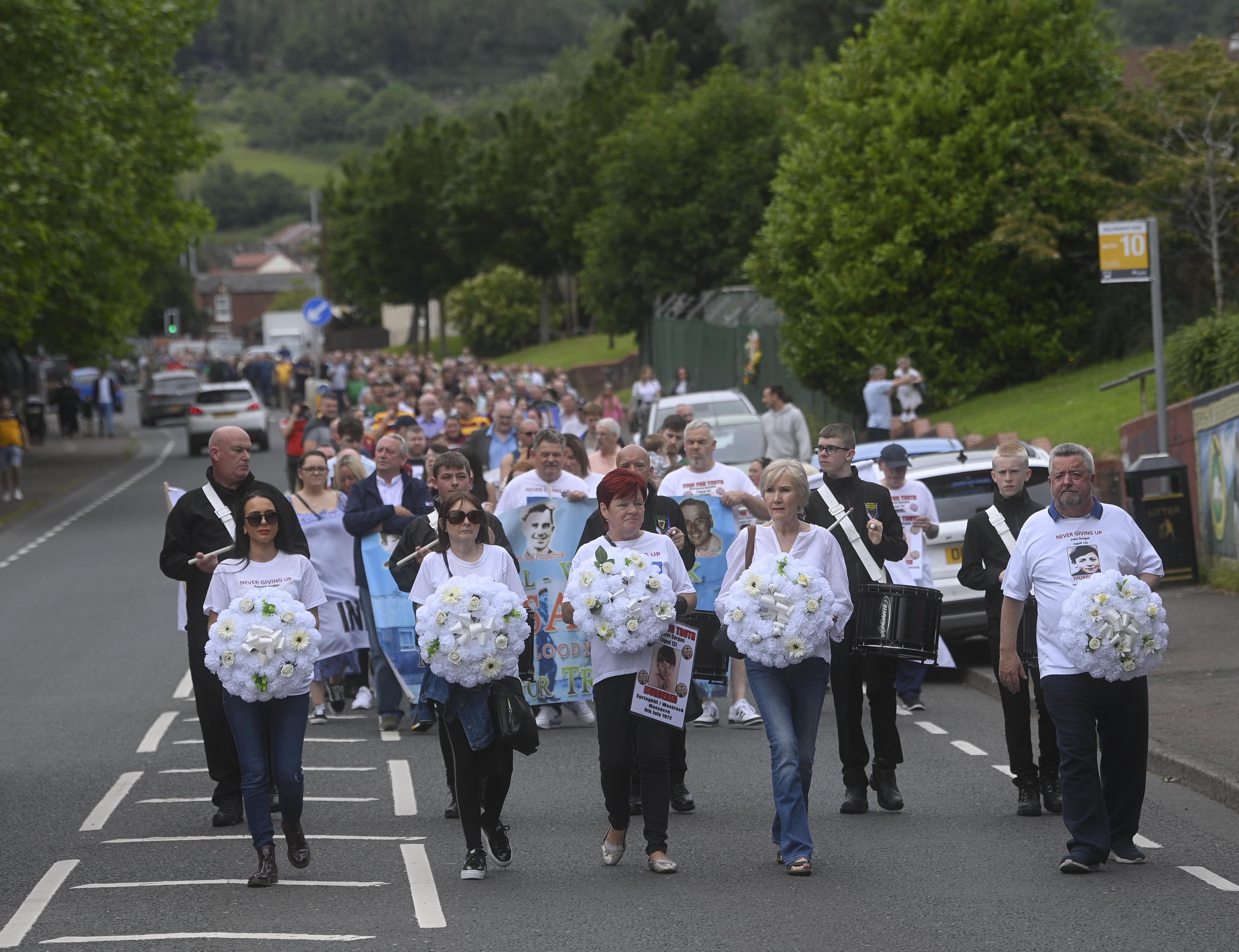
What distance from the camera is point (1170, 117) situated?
25.5 m

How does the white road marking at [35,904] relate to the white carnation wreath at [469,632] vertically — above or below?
below

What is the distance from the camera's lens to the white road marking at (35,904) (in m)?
6.72

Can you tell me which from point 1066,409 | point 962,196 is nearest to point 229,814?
point 1066,409

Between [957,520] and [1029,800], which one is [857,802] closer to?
[1029,800]

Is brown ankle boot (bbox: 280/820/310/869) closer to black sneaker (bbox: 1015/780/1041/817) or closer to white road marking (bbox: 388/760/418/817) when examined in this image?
white road marking (bbox: 388/760/418/817)

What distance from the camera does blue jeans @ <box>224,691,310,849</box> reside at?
755 centimetres

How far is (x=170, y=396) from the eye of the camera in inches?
2126

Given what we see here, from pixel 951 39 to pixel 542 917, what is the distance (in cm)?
2337

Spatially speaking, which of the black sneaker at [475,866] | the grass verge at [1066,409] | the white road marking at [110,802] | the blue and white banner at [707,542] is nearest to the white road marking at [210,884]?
the black sneaker at [475,866]

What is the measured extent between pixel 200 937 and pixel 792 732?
2675 millimetres

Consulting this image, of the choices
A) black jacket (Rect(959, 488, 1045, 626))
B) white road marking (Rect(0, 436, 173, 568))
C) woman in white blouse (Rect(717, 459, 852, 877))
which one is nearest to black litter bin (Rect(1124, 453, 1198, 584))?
black jacket (Rect(959, 488, 1045, 626))

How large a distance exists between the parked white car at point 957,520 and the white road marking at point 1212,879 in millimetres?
5338

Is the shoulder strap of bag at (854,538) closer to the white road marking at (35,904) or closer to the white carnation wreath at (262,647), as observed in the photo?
the white carnation wreath at (262,647)

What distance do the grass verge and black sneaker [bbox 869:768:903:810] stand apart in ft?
34.7
